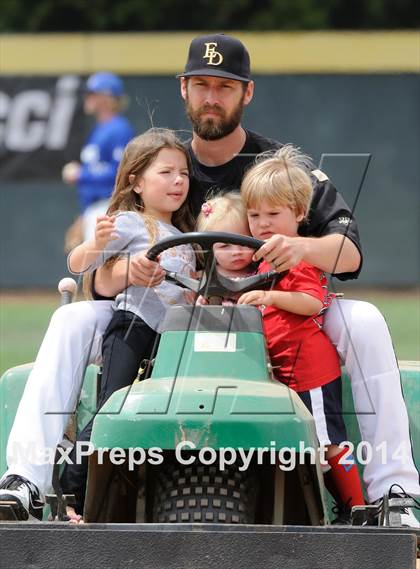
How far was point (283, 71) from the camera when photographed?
49.3 ft

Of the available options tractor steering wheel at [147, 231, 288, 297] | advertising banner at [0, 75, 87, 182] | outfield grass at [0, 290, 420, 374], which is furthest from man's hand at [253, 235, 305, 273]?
advertising banner at [0, 75, 87, 182]

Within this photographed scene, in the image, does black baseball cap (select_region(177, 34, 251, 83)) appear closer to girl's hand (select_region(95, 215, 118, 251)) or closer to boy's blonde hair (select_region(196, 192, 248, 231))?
boy's blonde hair (select_region(196, 192, 248, 231))

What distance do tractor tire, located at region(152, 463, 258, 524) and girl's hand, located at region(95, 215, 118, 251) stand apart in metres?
0.84

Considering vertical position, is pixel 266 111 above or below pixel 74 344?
above

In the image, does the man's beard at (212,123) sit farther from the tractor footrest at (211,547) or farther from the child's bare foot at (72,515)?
the tractor footrest at (211,547)

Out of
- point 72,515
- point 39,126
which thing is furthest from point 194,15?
point 72,515

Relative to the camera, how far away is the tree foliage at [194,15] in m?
21.4

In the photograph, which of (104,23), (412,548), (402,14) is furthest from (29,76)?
(412,548)

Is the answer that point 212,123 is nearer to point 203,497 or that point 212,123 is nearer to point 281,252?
point 281,252

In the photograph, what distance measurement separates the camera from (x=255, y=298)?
3.64 meters

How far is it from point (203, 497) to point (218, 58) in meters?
1.75

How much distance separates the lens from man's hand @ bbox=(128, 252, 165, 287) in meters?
3.72

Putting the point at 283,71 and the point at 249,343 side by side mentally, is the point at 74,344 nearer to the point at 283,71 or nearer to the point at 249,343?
the point at 249,343

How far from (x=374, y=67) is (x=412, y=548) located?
487 inches
